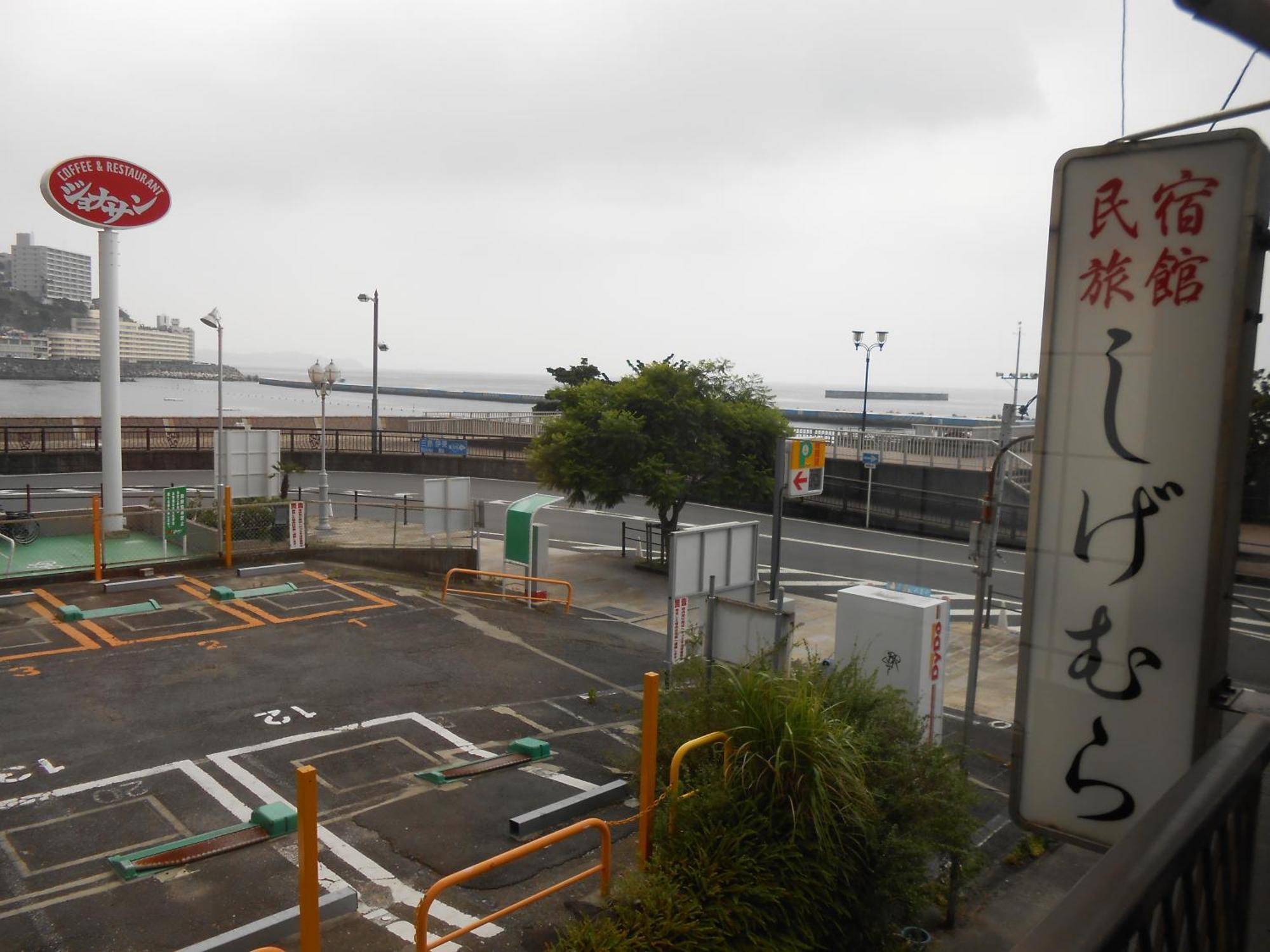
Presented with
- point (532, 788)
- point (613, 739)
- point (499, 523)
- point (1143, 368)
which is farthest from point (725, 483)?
point (1143, 368)

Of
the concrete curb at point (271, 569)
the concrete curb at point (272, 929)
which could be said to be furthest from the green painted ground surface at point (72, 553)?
the concrete curb at point (272, 929)

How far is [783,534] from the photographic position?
29.0m

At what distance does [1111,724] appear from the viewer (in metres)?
3.93

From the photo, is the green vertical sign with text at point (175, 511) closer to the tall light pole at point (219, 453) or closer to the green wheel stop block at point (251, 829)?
the tall light pole at point (219, 453)

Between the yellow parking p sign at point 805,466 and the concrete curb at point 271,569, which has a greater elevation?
the yellow parking p sign at point 805,466

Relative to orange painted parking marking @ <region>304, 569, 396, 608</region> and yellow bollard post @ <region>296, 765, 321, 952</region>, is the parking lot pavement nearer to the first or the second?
orange painted parking marking @ <region>304, 569, 396, 608</region>

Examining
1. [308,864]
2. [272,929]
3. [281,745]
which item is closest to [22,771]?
[281,745]

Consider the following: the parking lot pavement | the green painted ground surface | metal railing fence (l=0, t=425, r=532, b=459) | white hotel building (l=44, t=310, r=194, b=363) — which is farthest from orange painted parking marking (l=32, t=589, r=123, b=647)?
white hotel building (l=44, t=310, r=194, b=363)

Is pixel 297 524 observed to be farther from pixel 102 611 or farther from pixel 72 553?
pixel 102 611

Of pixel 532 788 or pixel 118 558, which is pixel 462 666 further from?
pixel 118 558

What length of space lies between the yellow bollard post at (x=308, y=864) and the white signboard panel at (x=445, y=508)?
15.3 metres

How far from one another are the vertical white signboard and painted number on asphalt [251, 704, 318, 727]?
8556 millimetres

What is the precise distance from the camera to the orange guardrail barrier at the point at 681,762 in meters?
6.13

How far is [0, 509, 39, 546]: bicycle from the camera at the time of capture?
1836 cm
